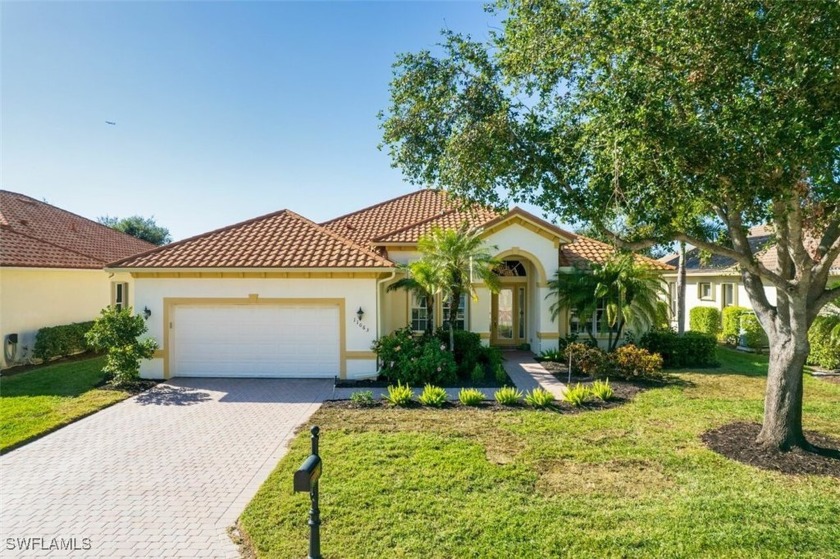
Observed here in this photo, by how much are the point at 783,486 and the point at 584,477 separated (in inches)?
110

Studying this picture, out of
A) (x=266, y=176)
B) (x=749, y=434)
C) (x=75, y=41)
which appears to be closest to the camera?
(x=749, y=434)

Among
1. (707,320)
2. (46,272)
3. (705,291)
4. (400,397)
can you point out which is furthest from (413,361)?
(705,291)

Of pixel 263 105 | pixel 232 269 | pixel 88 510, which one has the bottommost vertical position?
pixel 88 510

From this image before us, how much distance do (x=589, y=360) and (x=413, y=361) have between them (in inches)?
219

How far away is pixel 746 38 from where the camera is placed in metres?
6.11

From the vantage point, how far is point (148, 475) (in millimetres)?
6910

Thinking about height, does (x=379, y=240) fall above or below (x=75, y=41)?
below

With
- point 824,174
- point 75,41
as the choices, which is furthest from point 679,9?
point 75,41

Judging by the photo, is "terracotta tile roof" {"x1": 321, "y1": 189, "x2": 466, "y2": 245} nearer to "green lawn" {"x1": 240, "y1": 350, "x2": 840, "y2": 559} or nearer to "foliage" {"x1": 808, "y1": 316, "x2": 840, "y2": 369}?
"green lawn" {"x1": 240, "y1": 350, "x2": 840, "y2": 559}

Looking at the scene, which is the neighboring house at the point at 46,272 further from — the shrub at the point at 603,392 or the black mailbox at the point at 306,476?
the shrub at the point at 603,392

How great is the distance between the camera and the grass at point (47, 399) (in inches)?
351

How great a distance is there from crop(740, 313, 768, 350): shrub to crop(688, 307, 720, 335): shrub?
2690 millimetres

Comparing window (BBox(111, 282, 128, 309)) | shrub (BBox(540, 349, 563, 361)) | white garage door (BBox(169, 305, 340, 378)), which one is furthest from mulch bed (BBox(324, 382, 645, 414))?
window (BBox(111, 282, 128, 309))

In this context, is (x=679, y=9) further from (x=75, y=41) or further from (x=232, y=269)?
(x=75, y=41)
